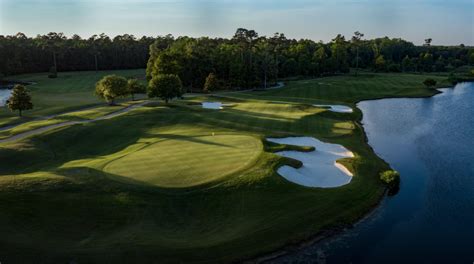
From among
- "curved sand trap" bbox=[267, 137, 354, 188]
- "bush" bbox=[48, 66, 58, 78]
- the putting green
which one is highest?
"bush" bbox=[48, 66, 58, 78]

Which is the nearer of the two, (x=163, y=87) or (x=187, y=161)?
(x=187, y=161)

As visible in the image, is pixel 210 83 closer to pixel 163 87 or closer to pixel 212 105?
pixel 212 105

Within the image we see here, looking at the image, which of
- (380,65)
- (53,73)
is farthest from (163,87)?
(380,65)

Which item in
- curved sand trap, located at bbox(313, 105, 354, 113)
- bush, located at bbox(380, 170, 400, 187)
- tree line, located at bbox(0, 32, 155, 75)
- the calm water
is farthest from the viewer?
tree line, located at bbox(0, 32, 155, 75)

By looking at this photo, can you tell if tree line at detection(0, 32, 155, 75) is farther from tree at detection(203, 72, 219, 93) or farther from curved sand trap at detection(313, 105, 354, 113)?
curved sand trap at detection(313, 105, 354, 113)

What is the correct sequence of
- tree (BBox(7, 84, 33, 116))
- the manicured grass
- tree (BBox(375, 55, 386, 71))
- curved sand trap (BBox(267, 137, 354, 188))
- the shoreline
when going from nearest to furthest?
1. the shoreline
2. curved sand trap (BBox(267, 137, 354, 188))
3. tree (BBox(7, 84, 33, 116))
4. the manicured grass
5. tree (BBox(375, 55, 386, 71))

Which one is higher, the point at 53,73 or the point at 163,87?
the point at 53,73

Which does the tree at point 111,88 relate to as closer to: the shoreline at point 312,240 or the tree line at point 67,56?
the shoreline at point 312,240

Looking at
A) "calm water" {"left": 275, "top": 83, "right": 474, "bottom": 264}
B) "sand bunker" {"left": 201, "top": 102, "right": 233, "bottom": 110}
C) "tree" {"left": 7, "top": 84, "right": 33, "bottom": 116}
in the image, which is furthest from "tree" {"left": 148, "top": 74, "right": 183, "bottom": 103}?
"calm water" {"left": 275, "top": 83, "right": 474, "bottom": 264}

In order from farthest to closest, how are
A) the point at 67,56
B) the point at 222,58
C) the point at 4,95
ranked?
the point at 67,56, the point at 222,58, the point at 4,95
